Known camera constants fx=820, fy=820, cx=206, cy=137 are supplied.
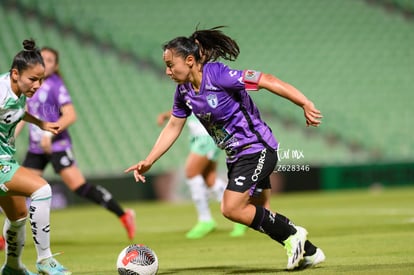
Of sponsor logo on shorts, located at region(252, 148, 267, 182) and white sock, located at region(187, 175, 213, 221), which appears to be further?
white sock, located at region(187, 175, 213, 221)

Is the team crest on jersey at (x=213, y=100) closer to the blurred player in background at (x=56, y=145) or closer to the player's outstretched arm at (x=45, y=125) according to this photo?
the player's outstretched arm at (x=45, y=125)

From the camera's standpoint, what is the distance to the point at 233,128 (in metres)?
6.84

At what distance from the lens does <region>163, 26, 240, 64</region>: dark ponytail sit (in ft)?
22.4

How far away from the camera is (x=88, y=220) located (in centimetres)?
1487

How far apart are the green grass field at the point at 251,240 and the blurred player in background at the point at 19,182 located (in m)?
0.70

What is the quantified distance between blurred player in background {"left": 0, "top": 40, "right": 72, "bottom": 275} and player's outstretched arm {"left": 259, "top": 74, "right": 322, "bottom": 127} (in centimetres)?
182

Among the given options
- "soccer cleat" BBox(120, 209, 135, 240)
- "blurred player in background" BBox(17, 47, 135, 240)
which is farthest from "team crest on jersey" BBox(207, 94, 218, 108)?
"soccer cleat" BBox(120, 209, 135, 240)

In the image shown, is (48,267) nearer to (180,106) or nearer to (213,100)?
(180,106)

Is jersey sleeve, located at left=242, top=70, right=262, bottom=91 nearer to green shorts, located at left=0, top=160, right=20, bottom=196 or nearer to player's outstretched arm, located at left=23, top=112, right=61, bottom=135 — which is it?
player's outstretched arm, located at left=23, top=112, right=61, bottom=135

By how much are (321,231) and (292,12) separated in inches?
579

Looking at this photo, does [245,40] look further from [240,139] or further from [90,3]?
[240,139]

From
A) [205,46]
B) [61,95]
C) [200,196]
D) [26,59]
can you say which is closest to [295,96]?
[205,46]

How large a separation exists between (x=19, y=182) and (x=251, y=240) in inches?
162

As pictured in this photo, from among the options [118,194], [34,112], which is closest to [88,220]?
[118,194]
